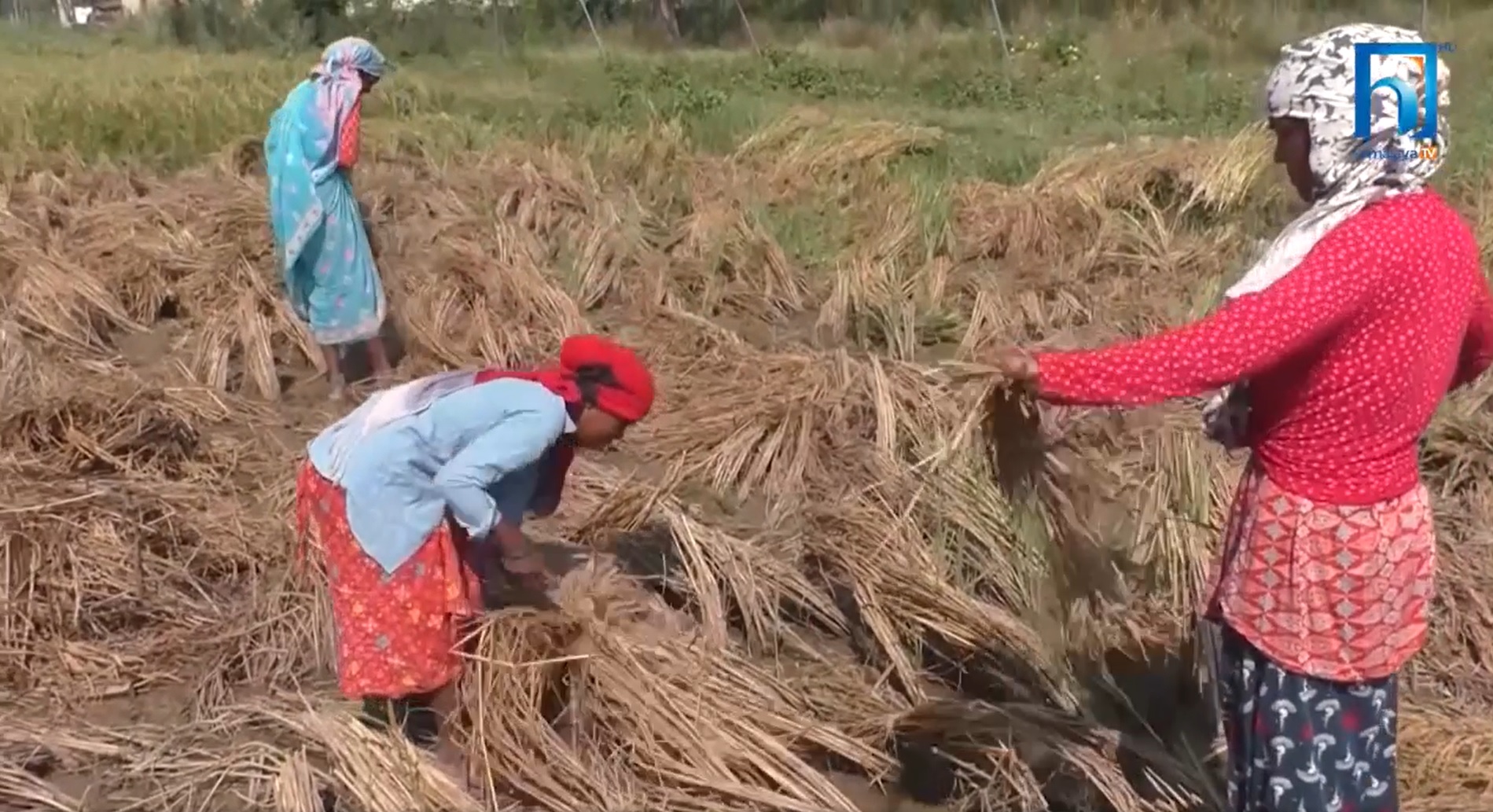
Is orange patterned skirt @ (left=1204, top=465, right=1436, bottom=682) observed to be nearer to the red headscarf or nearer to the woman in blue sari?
the red headscarf

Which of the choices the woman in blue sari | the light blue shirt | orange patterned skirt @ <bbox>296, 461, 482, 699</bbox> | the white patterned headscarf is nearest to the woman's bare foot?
orange patterned skirt @ <bbox>296, 461, 482, 699</bbox>

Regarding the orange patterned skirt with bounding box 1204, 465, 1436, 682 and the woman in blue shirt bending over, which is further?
the woman in blue shirt bending over

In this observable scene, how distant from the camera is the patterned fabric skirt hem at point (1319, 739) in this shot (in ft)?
6.64

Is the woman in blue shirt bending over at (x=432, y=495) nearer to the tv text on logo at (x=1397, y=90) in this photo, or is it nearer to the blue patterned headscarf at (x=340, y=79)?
the tv text on logo at (x=1397, y=90)

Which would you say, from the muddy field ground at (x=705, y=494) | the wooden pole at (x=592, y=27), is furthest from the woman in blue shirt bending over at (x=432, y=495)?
the wooden pole at (x=592, y=27)

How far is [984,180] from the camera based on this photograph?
23.0ft

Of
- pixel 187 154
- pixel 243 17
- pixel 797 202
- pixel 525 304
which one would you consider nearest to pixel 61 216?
pixel 187 154

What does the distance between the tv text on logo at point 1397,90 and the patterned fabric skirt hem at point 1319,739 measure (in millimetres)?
674

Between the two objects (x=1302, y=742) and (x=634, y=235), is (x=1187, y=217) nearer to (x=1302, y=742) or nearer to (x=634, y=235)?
(x=634, y=235)

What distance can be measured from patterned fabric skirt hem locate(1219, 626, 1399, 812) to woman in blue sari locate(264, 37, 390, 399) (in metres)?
3.47

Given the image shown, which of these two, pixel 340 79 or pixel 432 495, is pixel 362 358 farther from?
pixel 432 495

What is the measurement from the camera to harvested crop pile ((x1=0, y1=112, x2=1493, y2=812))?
9.03 ft

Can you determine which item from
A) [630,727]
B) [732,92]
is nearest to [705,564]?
[630,727]

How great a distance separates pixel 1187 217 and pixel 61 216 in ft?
14.5
